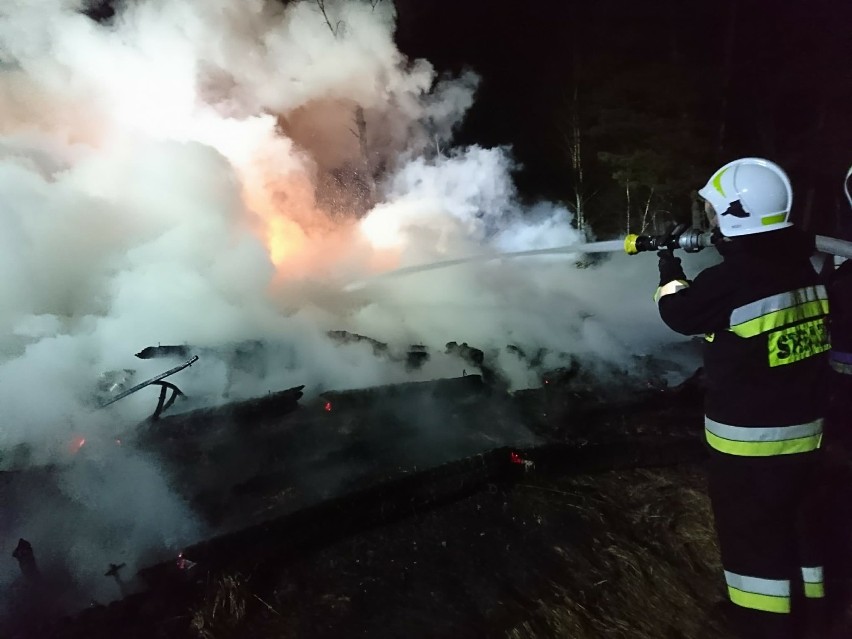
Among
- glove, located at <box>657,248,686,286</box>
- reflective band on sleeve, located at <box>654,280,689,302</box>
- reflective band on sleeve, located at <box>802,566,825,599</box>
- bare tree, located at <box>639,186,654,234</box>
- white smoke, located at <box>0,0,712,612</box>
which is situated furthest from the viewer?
bare tree, located at <box>639,186,654,234</box>

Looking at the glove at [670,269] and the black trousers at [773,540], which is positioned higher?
the glove at [670,269]

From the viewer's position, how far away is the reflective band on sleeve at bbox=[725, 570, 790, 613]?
2.31 meters

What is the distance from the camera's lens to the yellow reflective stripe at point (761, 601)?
2303mm

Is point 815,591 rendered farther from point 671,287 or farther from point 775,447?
point 671,287

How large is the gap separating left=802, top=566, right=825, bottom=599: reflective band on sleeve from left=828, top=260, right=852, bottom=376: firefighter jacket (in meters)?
1.45

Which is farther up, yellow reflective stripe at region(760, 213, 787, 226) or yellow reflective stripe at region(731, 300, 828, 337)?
yellow reflective stripe at region(760, 213, 787, 226)

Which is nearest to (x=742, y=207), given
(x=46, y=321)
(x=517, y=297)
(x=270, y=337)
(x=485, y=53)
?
(x=270, y=337)

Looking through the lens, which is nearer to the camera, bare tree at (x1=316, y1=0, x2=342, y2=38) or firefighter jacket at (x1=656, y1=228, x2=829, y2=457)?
firefighter jacket at (x1=656, y1=228, x2=829, y2=457)

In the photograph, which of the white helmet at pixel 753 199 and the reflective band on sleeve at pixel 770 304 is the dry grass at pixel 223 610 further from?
the white helmet at pixel 753 199

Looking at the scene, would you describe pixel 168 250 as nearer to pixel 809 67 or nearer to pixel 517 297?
pixel 517 297

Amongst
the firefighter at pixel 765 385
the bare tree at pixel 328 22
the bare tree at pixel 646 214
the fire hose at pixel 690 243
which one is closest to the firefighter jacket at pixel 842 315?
the fire hose at pixel 690 243

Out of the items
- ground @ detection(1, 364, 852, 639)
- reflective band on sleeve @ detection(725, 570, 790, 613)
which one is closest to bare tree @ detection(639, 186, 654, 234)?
ground @ detection(1, 364, 852, 639)

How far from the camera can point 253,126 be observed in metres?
9.65

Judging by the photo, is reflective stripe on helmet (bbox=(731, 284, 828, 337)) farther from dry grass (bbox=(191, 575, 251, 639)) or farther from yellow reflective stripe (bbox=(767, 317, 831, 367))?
dry grass (bbox=(191, 575, 251, 639))
